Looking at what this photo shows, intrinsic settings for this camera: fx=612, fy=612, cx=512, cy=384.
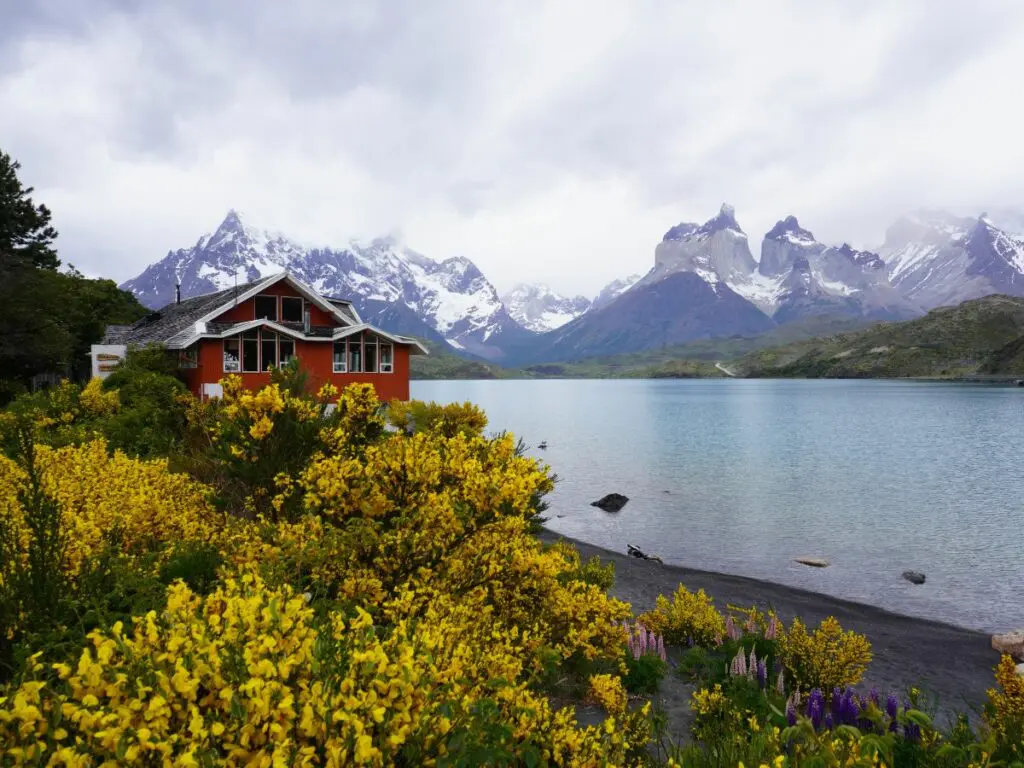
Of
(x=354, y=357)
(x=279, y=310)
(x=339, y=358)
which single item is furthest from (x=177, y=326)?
(x=354, y=357)

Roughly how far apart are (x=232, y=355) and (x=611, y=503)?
28377 mm

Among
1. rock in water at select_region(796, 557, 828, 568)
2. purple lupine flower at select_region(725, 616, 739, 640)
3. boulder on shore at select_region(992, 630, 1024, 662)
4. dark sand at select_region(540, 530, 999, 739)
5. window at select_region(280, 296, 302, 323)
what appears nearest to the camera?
purple lupine flower at select_region(725, 616, 739, 640)

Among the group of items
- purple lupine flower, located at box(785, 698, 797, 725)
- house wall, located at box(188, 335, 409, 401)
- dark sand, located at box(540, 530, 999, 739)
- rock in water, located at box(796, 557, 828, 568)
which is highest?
house wall, located at box(188, 335, 409, 401)

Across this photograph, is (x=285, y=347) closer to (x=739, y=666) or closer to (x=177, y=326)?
(x=177, y=326)

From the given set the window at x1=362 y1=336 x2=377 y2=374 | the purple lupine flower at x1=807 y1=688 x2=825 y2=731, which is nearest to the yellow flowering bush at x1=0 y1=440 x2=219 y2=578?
the purple lupine flower at x1=807 y1=688 x2=825 y2=731

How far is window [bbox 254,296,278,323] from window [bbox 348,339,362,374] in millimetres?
6004

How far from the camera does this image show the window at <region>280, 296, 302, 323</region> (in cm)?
4806

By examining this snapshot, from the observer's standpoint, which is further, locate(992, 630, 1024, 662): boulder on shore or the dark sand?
locate(992, 630, 1024, 662): boulder on shore

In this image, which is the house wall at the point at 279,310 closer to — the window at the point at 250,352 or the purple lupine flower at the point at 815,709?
the window at the point at 250,352

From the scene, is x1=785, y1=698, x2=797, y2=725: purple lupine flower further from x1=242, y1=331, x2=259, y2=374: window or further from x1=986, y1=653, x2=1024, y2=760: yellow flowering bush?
x1=242, y1=331, x2=259, y2=374: window

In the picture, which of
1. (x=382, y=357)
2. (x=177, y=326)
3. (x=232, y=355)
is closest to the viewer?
(x=232, y=355)

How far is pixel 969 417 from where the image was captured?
305 feet

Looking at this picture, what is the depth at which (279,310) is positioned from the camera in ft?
156

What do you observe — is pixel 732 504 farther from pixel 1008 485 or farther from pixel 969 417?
pixel 969 417
